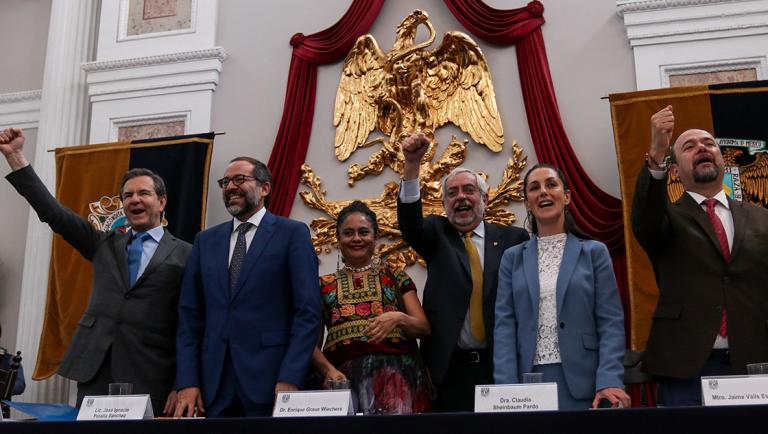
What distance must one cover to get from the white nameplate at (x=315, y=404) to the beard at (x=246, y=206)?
1052 millimetres

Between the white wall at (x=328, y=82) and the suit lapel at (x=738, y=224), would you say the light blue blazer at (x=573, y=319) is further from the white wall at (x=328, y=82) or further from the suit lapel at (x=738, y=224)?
the white wall at (x=328, y=82)

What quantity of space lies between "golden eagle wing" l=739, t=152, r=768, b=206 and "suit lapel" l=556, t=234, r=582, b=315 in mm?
1853

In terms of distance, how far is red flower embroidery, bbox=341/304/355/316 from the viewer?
2.74 m

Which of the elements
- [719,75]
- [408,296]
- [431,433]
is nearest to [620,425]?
[431,433]

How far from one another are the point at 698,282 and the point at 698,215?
0.73ft

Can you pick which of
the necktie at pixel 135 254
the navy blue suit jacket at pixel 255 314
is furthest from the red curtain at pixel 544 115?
the necktie at pixel 135 254

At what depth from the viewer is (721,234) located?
96.4 inches

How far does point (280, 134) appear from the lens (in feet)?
16.3

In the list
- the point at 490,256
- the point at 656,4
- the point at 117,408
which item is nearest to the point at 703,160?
the point at 490,256

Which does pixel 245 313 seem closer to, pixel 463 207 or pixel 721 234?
pixel 463 207

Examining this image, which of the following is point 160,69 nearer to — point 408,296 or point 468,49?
point 468,49

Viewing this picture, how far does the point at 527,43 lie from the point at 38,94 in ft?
11.3

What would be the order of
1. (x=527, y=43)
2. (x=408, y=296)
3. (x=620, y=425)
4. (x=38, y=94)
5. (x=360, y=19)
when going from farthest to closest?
(x=38, y=94) < (x=360, y=19) < (x=527, y=43) < (x=408, y=296) < (x=620, y=425)

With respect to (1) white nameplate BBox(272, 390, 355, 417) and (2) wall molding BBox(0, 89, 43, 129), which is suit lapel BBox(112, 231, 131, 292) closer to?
(1) white nameplate BBox(272, 390, 355, 417)
